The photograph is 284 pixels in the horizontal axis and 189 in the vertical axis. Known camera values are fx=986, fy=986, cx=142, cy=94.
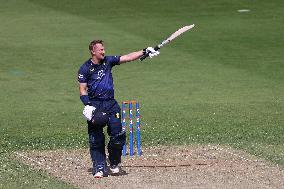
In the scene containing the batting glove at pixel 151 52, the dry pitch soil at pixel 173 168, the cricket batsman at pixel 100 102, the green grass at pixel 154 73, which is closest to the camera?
the dry pitch soil at pixel 173 168

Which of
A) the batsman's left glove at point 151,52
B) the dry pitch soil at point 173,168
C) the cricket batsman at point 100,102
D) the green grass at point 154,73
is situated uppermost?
the batsman's left glove at point 151,52

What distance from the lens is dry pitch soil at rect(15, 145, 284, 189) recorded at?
55.3 ft

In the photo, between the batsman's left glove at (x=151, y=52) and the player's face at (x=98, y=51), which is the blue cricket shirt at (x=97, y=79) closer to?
the player's face at (x=98, y=51)

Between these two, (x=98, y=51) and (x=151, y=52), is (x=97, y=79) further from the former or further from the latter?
(x=151, y=52)

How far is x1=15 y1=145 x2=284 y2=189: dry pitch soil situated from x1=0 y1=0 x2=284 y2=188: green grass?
484mm

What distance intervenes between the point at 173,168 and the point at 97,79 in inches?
86.6

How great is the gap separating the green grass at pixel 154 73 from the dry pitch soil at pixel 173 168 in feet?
1.59

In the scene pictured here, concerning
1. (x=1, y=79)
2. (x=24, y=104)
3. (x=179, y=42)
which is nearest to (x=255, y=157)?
(x=24, y=104)

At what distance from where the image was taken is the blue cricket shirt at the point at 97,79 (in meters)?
17.5

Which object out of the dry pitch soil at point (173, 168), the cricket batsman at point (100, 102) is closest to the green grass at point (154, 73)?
the dry pitch soil at point (173, 168)

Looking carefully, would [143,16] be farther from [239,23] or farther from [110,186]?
[110,186]

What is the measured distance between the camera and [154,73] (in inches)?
1110

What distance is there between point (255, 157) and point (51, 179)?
422 centimetres

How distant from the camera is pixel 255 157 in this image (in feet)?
62.3
